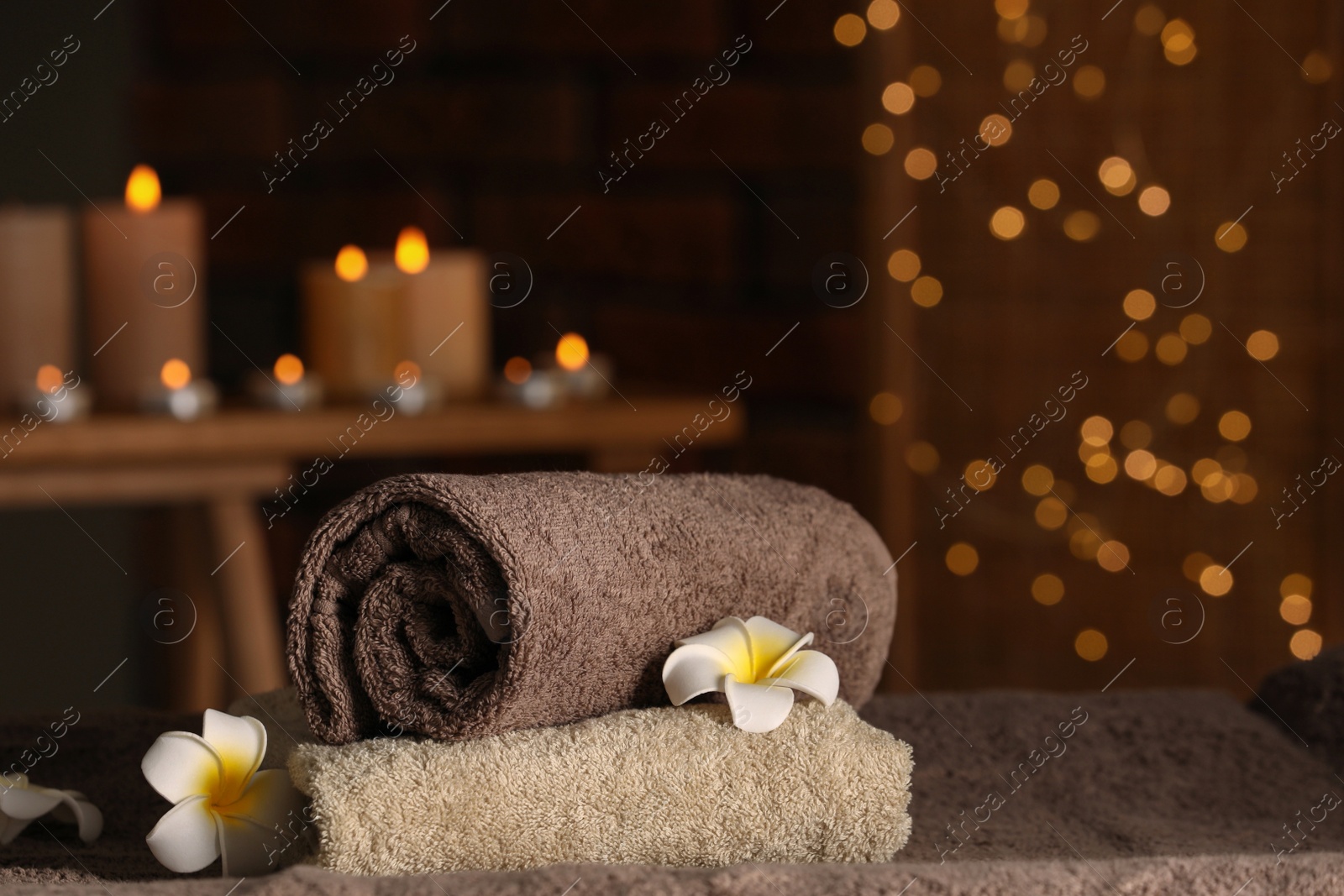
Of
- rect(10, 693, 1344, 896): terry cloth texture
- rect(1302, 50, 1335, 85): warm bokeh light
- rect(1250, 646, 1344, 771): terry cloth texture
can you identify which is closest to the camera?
rect(10, 693, 1344, 896): terry cloth texture

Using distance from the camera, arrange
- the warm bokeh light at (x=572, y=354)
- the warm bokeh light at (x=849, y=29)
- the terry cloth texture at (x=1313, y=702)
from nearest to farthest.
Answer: the terry cloth texture at (x=1313, y=702), the warm bokeh light at (x=572, y=354), the warm bokeh light at (x=849, y=29)

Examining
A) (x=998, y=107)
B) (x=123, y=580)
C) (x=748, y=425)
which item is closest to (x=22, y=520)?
(x=123, y=580)

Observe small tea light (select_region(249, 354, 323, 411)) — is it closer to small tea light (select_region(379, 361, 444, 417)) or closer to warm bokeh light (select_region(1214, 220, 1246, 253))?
small tea light (select_region(379, 361, 444, 417))

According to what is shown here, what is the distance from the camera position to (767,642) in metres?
0.53

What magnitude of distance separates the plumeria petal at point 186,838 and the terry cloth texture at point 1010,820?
0.07 ft

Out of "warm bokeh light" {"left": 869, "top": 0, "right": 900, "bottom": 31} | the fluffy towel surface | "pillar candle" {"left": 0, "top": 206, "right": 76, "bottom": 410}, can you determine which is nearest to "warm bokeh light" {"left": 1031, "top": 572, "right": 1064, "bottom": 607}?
"warm bokeh light" {"left": 869, "top": 0, "right": 900, "bottom": 31}

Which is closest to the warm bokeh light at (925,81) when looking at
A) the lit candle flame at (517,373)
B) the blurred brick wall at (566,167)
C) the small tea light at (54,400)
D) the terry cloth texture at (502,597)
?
the blurred brick wall at (566,167)

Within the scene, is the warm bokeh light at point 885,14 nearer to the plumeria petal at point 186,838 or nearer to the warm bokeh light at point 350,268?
the warm bokeh light at point 350,268

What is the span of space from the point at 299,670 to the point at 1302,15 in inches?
56.3

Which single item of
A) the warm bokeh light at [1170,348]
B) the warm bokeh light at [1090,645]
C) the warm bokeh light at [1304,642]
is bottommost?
the warm bokeh light at [1304,642]

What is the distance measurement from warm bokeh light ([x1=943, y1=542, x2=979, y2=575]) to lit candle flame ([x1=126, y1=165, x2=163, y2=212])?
1.02 metres

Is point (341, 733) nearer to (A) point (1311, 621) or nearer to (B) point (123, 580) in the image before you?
(A) point (1311, 621)

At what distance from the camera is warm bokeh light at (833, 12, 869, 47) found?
171cm

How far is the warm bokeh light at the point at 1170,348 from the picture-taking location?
1.59 meters
